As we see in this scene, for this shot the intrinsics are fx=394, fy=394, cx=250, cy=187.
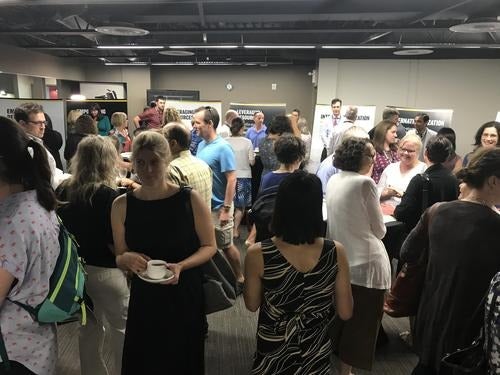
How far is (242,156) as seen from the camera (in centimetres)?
492

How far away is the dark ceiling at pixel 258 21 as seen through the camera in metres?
6.55

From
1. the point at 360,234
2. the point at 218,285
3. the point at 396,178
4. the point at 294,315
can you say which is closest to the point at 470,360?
the point at 294,315

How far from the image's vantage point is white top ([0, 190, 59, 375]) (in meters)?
1.14

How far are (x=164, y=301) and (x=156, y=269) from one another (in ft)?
0.72

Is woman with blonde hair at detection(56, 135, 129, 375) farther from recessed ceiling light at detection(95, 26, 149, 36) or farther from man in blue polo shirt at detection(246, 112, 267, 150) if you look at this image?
man in blue polo shirt at detection(246, 112, 267, 150)

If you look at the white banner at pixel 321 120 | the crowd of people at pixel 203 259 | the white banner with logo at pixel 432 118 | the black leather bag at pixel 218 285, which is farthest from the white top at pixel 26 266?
the white banner with logo at pixel 432 118

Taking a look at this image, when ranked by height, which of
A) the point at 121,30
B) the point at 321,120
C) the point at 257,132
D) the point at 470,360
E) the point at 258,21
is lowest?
the point at 470,360

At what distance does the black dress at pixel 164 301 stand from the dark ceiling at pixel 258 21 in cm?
460

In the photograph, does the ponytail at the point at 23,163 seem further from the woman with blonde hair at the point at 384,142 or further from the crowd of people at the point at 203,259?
the woman with blonde hair at the point at 384,142

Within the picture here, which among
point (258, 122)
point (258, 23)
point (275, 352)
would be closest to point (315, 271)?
point (275, 352)

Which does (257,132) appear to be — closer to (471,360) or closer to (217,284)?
(217,284)

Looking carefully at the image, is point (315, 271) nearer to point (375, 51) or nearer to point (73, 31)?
point (73, 31)

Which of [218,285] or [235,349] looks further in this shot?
[235,349]

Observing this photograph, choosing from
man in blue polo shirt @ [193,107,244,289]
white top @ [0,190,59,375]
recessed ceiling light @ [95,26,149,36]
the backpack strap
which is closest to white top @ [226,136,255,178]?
man in blue polo shirt @ [193,107,244,289]
